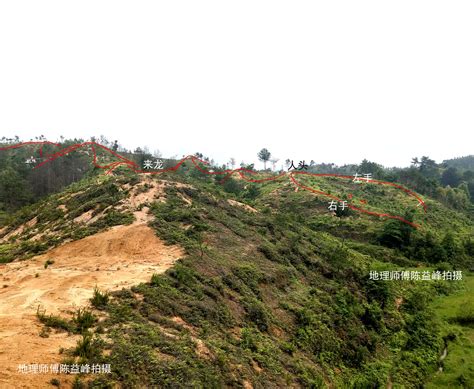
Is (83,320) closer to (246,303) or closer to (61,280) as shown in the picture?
(61,280)

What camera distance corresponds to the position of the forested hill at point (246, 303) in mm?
8531

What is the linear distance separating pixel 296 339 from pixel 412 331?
31.7 feet

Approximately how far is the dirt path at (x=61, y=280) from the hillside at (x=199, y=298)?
2.2 inches

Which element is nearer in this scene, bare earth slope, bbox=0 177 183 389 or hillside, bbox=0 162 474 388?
bare earth slope, bbox=0 177 183 389

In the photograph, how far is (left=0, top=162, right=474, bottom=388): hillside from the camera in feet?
27.3

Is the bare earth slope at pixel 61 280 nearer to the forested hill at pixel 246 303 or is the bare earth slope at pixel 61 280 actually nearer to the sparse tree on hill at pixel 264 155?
the forested hill at pixel 246 303

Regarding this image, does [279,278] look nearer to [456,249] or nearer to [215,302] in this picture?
[215,302]

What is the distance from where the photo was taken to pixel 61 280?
1174 cm

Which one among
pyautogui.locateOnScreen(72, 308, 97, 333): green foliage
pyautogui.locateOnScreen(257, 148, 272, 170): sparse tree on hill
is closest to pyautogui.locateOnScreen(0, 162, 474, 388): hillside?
pyautogui.locateOnScreen(72, 308, 97, 333): green foliage

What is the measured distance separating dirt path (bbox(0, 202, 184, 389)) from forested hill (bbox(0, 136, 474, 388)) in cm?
52

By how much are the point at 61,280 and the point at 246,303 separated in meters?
6.74

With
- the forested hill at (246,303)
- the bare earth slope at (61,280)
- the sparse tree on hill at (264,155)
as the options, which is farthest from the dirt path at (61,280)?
the sparse tree on hill at (264,155)

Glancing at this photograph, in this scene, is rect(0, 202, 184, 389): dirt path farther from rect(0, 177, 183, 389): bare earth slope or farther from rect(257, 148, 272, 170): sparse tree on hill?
rect(257, 148, 272, 170): sparse tree on hill

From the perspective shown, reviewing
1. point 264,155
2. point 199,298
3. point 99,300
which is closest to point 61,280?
point 99,300
